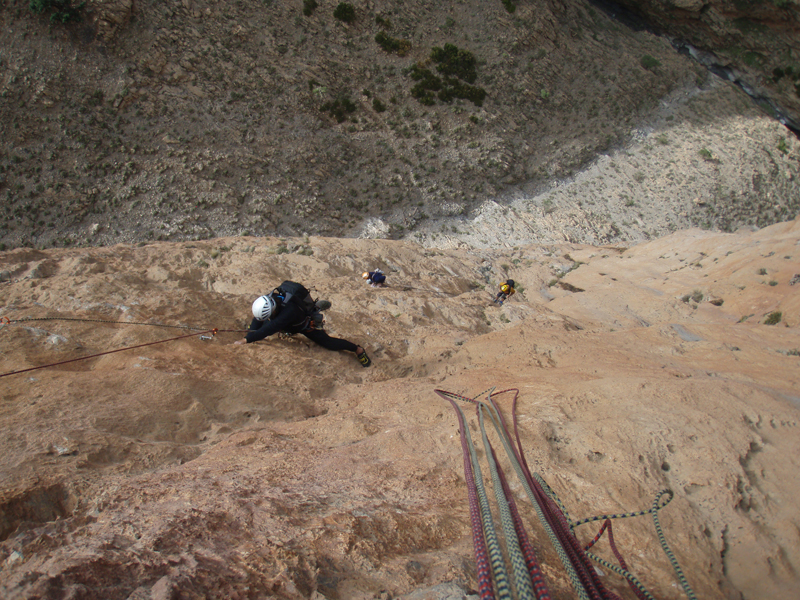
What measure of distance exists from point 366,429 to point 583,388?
7.63ft

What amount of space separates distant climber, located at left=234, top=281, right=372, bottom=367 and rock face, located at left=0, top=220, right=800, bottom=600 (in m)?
0.25

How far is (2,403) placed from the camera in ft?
13.4

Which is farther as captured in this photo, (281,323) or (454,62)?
(454,62)

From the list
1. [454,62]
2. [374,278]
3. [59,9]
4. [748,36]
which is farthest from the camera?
[748,36]

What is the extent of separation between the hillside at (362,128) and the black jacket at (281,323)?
12.2 metres

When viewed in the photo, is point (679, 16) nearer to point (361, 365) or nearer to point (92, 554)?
point (361, 365)

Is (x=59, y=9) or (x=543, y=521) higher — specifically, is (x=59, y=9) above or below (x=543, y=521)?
above

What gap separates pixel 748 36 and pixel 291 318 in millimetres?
30158

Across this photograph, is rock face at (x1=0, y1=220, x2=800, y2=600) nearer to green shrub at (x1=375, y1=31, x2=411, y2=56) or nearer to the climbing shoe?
the climbing shoe

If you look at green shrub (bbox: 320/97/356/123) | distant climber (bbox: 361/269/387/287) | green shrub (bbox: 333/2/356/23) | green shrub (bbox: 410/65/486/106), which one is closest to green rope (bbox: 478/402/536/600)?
distant climber (bbox: 361/269/387/287)

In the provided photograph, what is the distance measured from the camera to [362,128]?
2136cm

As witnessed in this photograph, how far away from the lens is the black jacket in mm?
6449

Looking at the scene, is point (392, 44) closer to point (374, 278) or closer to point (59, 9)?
point (59, 9)

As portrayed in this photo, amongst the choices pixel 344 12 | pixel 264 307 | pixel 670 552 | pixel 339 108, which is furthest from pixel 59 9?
pixel 670 552
